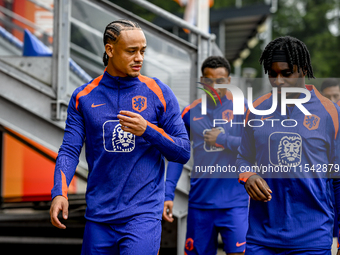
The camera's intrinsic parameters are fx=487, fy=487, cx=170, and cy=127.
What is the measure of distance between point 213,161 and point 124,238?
78.8 inches

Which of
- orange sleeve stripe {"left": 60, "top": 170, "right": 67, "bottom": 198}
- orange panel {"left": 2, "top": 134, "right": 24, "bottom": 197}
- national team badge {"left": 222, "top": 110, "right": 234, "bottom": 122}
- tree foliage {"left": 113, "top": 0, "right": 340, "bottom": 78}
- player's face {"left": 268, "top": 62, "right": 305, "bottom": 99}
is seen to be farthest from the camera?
tree foliage {"left": 113, "top": 0, "right": 340, "bottom": 78}

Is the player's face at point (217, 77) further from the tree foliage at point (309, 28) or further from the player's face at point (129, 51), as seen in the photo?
the tree foliage at point (309, 28)

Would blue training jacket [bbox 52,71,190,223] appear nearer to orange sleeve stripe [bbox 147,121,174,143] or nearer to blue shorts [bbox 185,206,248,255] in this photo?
orange sleeve stripe [bbox 147,121,174,143]

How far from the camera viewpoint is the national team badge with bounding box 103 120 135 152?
10.0 feet

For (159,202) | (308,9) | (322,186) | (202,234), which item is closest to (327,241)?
(322,186)

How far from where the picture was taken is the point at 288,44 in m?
3.25

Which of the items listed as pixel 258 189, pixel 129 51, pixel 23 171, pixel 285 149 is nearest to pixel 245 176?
pixel 258 189

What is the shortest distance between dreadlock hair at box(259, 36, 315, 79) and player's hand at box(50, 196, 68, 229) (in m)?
1.59

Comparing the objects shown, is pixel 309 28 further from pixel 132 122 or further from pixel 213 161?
pixel 132 122

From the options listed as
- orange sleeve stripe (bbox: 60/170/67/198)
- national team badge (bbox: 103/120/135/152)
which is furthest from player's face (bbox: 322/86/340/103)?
orange sleeve stripe (bbox: 60/170/67/198)

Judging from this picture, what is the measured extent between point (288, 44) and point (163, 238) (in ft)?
12.0

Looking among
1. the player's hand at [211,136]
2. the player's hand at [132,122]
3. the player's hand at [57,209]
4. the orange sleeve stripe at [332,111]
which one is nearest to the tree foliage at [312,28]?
the player's hand at [211,136]

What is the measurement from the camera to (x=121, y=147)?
3055 mm

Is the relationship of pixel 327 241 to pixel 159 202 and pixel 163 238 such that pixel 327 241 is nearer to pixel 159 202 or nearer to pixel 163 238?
pixel 159 202
